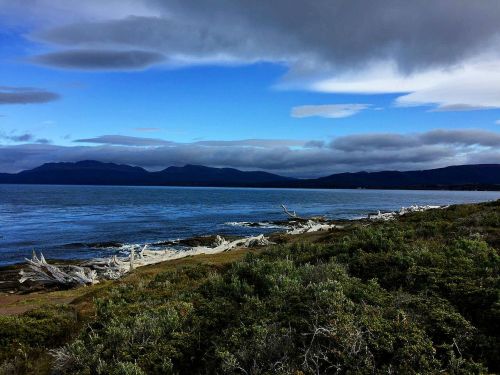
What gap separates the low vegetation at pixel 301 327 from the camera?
5172 mm

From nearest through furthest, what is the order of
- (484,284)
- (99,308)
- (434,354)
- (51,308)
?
(434,354), (484,284), (99,308), (51,308)

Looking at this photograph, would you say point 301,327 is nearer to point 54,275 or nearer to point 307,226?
point 54,275

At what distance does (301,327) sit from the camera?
18.7ft

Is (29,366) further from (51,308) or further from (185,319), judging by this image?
(51,308)

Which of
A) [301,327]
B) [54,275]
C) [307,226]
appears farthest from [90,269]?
[307,226]

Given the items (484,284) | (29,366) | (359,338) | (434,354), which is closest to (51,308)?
(29,366)

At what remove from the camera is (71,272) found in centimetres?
2095

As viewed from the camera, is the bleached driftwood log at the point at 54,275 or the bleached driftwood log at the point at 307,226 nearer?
the bleached driftwood log at the point at 54,275

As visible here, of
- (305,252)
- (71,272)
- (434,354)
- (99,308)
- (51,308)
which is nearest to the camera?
(434,354)

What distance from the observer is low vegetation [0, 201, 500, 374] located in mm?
5172

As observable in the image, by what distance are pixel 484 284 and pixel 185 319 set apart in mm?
5416

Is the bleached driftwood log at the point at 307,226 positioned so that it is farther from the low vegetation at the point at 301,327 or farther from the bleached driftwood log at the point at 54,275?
the low vegetation at the point at 301,327

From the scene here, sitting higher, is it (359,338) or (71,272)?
(359,338)

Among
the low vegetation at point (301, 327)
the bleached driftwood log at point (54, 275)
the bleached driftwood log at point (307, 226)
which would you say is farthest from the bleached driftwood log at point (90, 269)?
the low vegetation at point (301, 327)
